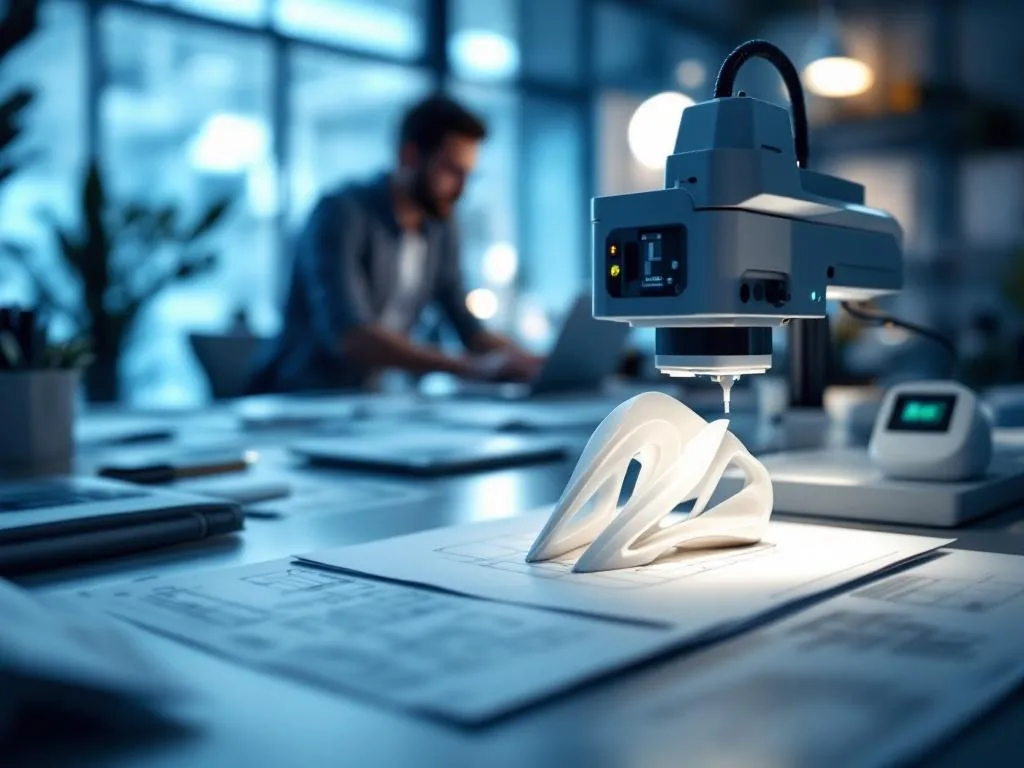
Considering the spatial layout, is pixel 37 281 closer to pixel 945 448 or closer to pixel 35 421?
pixel 35 421

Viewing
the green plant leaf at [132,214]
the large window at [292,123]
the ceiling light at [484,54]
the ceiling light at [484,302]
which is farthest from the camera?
the ceiling light at [484,54]

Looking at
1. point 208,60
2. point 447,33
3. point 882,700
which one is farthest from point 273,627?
point 447,33

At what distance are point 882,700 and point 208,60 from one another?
17.6 feet

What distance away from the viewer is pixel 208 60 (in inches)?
207

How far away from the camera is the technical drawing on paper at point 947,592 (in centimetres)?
61

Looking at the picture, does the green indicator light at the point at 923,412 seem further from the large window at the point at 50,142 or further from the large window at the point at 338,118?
the large window at the point at 338,118

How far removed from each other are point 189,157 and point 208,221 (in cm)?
83

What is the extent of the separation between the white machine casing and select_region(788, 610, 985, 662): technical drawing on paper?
Answer: 0.37m

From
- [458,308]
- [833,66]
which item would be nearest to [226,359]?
[458,308]

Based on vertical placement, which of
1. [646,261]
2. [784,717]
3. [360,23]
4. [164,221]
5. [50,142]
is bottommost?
[784,717]

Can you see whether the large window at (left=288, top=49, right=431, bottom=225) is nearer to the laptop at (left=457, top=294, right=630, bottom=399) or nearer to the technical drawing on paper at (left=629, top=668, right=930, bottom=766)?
the laptop at (left=457, top=294, right=630, bottom=399)

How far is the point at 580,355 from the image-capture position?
2.01 meters

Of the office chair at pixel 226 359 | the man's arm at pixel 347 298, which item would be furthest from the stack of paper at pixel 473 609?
the office chair at pixel 226 359

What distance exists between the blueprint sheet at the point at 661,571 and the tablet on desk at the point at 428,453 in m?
0.39
